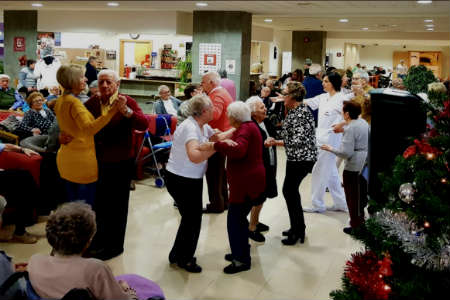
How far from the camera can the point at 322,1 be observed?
9.09 meters

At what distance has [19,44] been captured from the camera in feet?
46.5

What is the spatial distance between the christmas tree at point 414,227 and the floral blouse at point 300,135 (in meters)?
2.63

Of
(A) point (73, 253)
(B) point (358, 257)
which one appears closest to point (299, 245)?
(B) point (358, 257)

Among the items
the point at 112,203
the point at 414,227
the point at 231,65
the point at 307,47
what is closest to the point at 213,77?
the point at 112,203

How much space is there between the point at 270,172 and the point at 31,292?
314 cm

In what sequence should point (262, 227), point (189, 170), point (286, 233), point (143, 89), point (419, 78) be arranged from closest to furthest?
1. point (189, 170)
2. point (286, 233)
3. point (262, 227)
4. point (419, 78)
5. point (143, 89)

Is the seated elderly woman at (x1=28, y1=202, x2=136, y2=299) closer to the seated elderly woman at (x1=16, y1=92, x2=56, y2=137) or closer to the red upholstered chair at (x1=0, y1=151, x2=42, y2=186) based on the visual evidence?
the red upholstered chair at (x1=0, y1=151, x2=42, y2=186)

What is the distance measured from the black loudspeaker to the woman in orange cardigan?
2.22m

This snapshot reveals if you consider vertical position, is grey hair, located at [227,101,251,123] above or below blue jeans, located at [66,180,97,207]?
above

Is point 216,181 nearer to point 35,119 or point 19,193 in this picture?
point 19,193

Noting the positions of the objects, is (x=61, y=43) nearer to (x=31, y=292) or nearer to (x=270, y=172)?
(x=270, y=172)

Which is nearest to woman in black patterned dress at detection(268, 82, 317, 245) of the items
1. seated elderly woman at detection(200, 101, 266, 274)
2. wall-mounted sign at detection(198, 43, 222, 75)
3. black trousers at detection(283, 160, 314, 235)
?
black trousers at detection(283, 160, 314, 235)

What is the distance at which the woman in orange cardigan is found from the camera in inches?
177

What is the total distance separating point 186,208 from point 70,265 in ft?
6.61
